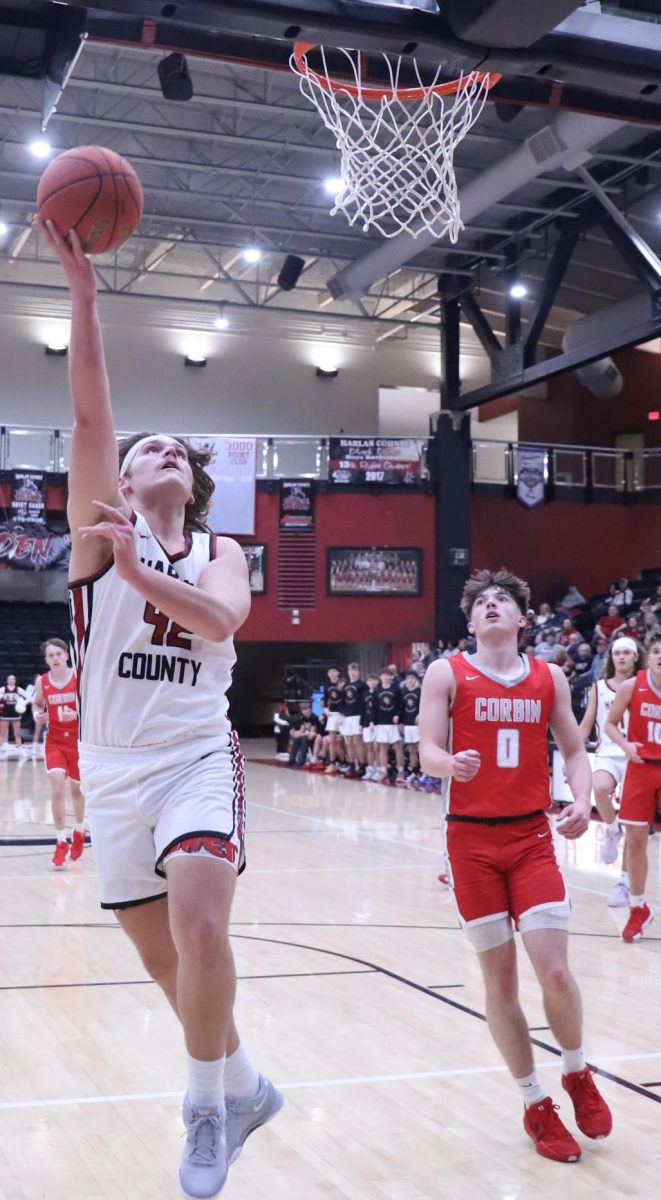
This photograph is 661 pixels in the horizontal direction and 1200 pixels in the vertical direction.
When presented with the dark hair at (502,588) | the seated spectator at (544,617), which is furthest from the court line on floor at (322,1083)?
the seated spectator at (544,617)

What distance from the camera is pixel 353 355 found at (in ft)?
97.5

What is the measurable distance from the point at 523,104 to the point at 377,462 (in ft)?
53.7

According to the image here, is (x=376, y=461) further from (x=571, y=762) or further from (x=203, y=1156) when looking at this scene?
(x=203, y=1156)

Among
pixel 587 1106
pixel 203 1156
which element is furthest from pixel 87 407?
pixel 587 1106

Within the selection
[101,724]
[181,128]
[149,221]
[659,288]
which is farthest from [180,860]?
[149,221]

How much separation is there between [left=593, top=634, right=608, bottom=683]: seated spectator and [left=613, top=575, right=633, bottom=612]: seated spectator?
2.66 meters

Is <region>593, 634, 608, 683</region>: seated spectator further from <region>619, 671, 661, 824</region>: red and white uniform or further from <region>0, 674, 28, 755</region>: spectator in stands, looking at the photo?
<region>0, 674, 28, 755</region>: spectator in stands

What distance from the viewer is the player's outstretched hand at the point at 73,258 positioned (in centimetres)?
307

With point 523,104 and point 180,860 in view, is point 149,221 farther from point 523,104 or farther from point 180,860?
point 180,860

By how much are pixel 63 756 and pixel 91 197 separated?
7471 mm

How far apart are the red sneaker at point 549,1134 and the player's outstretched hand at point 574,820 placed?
3.00 ft

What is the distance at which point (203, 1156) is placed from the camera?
301 cm

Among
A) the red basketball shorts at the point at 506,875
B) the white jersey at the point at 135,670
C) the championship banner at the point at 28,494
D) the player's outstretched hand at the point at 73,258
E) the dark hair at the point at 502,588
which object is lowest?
the red basketball shorts at the point at 506,875

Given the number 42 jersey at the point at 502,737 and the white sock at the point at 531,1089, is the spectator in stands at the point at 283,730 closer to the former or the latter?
the number 42 jersey at the point at 502,737
